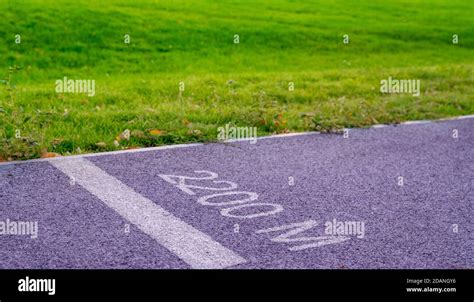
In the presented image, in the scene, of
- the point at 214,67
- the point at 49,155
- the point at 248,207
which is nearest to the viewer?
the point at 248,207

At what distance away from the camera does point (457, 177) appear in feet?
24.7

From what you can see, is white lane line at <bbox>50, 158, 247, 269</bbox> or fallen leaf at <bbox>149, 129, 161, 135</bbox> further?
fallen leaf at <bbox>149, 129, 161, 135</bbox>

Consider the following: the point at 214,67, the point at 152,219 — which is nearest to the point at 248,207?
the point at 152,219

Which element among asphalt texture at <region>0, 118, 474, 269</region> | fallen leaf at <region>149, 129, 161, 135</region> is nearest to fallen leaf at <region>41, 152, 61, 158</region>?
asphalt texture at <region>0, 118, 474, 269</region>

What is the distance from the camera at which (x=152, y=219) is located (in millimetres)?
5812

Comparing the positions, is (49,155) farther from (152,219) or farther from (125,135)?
(152,219)

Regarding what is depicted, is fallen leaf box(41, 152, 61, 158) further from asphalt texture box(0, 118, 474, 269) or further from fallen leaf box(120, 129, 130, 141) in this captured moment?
fallen leaf box(120, 129, 130, 141)

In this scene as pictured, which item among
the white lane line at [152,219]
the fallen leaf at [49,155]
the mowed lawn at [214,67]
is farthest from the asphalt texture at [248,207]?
the mowed lawn at [214,67]

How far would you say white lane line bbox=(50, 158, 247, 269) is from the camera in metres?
5.06

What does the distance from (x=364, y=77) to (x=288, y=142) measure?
18.9 ft

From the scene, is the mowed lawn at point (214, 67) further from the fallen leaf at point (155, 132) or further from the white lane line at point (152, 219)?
the white lane line at point (152, 219)

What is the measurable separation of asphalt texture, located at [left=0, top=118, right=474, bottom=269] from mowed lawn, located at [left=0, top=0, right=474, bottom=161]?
3.02ft

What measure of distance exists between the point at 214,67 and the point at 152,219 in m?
10.1

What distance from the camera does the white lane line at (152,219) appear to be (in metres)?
5.06
